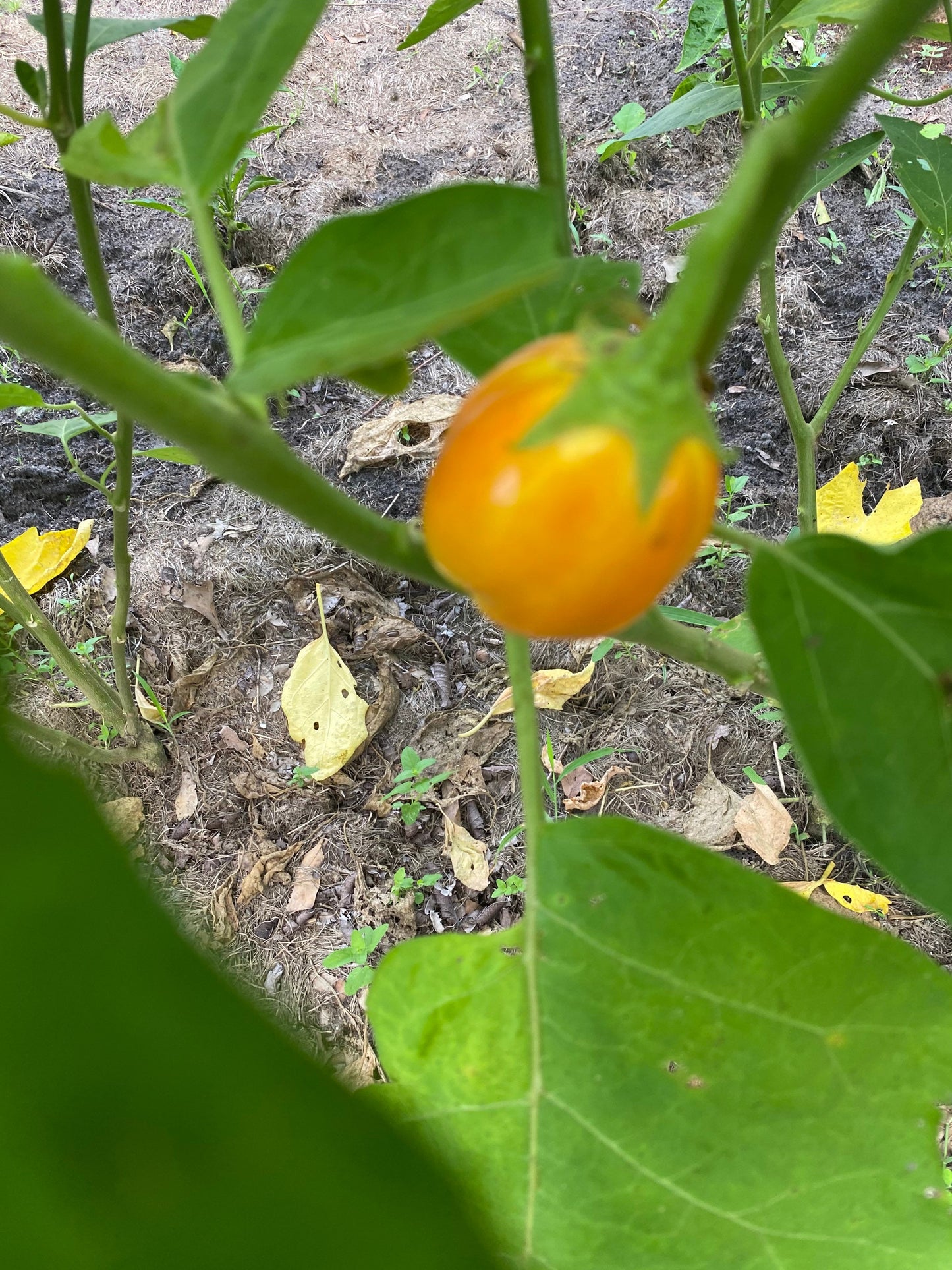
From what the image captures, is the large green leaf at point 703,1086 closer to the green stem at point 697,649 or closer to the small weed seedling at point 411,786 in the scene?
the green stem at point 697,649

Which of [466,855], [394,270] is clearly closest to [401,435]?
[466,855]

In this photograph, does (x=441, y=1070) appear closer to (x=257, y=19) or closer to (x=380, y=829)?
(x=257, y=19)

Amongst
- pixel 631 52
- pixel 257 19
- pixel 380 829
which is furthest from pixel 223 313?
pixel 631 52

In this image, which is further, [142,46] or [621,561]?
[142,46]

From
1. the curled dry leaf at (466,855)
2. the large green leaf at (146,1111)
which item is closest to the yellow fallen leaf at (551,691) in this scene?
the curled dry leaf at (466,855)

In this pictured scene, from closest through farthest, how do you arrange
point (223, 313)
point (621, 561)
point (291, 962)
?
point (621, 561) < point (223, 313) < point (291, 962)

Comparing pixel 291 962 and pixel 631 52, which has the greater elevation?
pixel 631 52

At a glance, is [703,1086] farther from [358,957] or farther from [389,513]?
[389,513]
